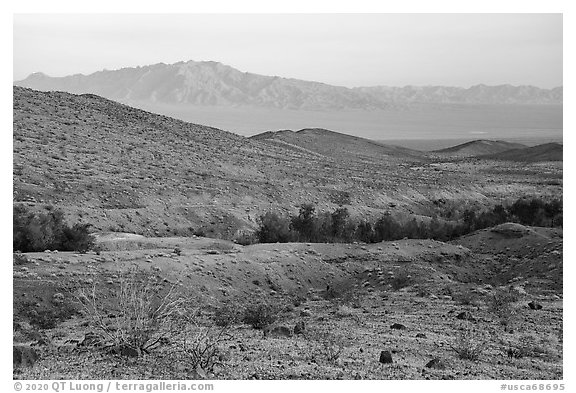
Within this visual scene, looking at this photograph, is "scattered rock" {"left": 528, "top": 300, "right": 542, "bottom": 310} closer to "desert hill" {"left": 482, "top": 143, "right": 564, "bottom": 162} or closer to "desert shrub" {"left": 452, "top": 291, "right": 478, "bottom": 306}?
"desert shrub" {"left": 452, "top": 291, "right": 478, "bottom": 306}

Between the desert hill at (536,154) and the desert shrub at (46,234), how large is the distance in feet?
78.7

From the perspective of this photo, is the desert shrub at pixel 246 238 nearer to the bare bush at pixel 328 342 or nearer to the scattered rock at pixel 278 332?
the scattered rock at pixel 278 332

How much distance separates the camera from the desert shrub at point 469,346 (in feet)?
31.4

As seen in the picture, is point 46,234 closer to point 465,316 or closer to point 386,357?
point 386,357

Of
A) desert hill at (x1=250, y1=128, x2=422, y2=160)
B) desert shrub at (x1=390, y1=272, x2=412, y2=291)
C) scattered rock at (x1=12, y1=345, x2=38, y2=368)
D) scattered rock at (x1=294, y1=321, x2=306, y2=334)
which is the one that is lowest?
desert shrub at (x1=390, y1=272, x2=412, y2=291)

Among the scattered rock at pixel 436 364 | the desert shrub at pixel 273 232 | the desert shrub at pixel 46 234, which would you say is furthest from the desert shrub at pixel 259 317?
the desert shrub at pixel 273 232

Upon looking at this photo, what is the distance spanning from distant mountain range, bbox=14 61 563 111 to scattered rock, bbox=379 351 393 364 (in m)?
6.98

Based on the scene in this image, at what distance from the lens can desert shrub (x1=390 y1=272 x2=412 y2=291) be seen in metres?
16.2

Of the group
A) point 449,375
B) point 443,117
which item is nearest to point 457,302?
point 449,375

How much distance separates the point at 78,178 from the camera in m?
21.8

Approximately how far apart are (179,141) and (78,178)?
811 centimetres

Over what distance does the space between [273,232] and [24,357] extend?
11275mm

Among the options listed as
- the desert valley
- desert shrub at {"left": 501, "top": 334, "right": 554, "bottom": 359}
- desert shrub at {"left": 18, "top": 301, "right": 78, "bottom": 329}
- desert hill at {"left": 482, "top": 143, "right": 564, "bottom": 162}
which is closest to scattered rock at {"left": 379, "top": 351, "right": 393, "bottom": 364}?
the desert valley

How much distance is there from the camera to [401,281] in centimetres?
1638
